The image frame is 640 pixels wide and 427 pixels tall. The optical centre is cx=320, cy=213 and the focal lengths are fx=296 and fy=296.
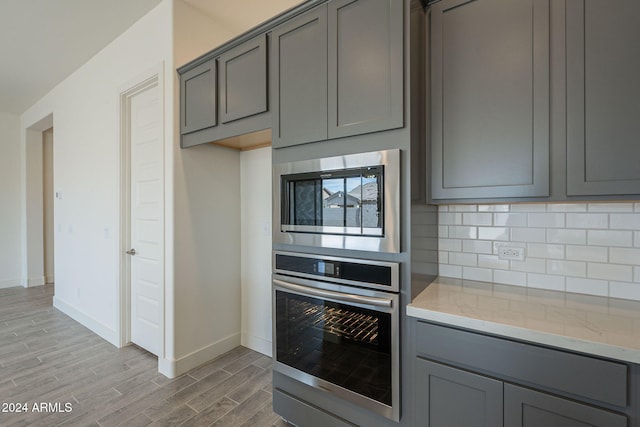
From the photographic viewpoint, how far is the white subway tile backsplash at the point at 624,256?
1421 mm

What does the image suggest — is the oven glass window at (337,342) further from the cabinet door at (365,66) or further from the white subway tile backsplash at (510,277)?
the cabinet door at (365,66)

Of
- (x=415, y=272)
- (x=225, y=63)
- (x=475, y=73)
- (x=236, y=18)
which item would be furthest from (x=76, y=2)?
(x=415, y=272)

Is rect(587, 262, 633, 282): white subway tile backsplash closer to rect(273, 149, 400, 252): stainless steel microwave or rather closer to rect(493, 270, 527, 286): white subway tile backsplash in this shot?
rect(493, 270, 527, 286): white subway tile backsplash

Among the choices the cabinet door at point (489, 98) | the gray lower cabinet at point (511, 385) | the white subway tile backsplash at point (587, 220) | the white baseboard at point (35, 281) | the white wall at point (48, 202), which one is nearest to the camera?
the gray lower cabinet at point (511, 385)

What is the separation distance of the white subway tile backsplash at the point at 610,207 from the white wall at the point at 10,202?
7755 mm

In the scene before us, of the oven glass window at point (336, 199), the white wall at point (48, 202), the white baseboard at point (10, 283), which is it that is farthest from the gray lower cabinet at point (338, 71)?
the white baseboard at point (10, 283)

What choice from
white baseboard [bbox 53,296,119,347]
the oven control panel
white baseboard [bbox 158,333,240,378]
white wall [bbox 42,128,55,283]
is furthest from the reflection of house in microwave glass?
white wall [bbox 42,128,55,283]

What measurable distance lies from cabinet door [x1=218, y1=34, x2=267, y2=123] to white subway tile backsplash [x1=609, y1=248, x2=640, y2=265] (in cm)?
206

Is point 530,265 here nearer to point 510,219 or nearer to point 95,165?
point 510,219

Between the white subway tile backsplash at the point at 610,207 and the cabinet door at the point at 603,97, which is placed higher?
the cabinet door at the point at 603,97

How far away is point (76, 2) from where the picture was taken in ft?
→ 7.93

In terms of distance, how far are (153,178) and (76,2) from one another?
59.4 inches

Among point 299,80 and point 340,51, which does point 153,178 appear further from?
point 340,51

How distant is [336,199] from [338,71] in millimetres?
695
